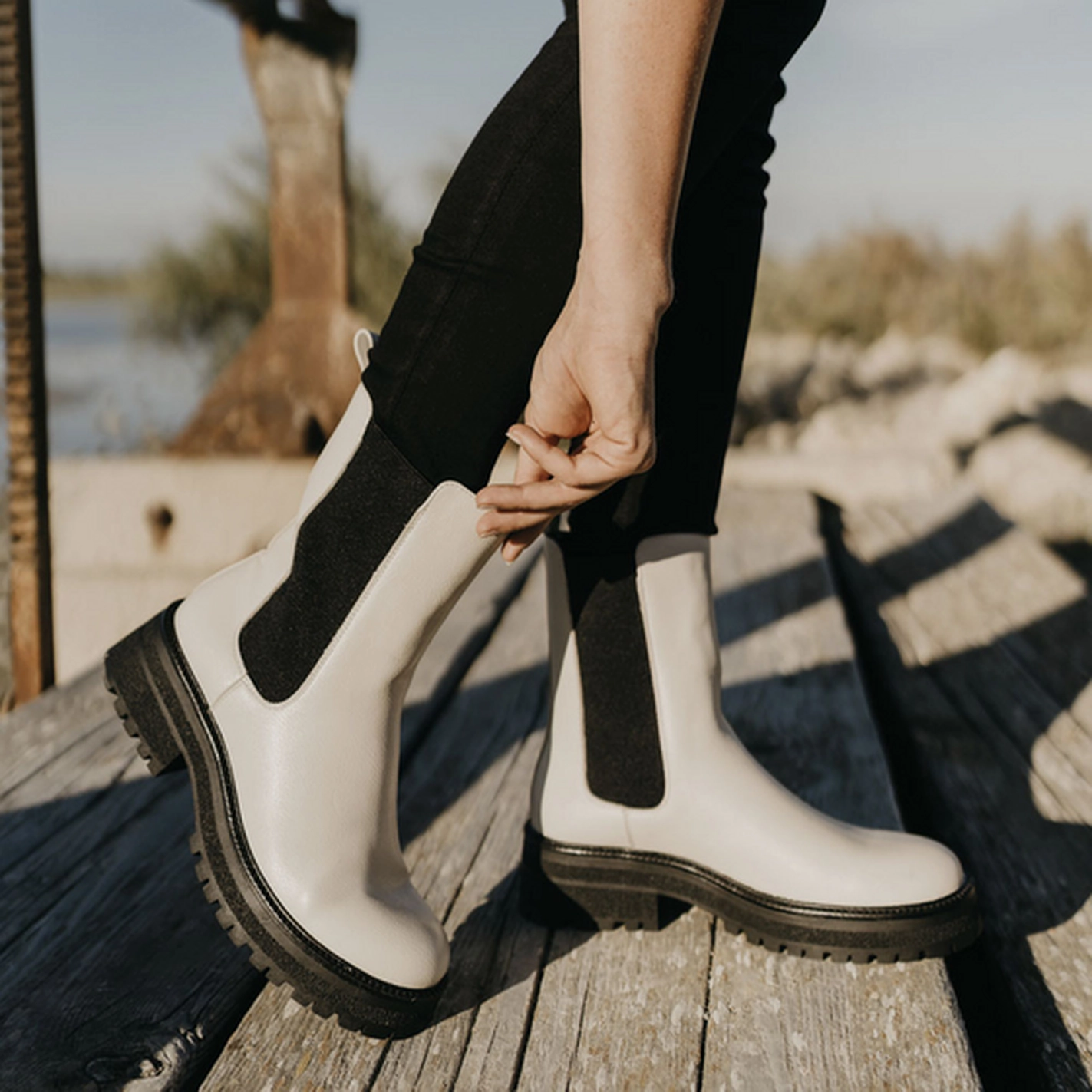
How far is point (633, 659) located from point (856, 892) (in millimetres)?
285

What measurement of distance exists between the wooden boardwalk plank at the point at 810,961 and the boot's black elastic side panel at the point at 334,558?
0.46 meters

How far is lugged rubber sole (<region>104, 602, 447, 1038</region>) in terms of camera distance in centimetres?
82

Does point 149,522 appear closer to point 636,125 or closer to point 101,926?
point 101,926

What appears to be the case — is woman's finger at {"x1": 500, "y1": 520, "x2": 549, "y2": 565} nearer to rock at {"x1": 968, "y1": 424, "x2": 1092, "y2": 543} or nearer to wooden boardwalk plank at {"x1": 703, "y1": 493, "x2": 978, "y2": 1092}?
wooden boardwalk plank at {"x1": 703, "y1": 493, "x2": 978, "y2": 1092}

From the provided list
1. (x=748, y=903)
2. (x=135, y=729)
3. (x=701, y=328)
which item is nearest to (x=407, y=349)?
(x=701, y=328)

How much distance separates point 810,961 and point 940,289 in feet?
31.9

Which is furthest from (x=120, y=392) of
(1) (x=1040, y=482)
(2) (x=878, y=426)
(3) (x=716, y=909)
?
(3) (x=716, y=909)

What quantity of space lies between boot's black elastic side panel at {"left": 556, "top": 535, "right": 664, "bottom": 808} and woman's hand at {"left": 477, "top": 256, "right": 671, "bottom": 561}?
0.59 ft

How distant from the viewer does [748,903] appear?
0.98 m

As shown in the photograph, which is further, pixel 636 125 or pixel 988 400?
pixel 988 400

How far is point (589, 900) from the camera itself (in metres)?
1.01

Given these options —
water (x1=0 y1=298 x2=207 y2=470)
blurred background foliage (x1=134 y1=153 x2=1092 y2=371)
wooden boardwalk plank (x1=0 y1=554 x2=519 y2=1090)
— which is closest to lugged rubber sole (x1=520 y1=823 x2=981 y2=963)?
wooden boardwalk plank (x1=0 y1=554 x2=519 y2=1090)

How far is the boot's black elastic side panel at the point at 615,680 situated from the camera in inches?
38.9

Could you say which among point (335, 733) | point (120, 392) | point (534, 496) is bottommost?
point (120, 392)
